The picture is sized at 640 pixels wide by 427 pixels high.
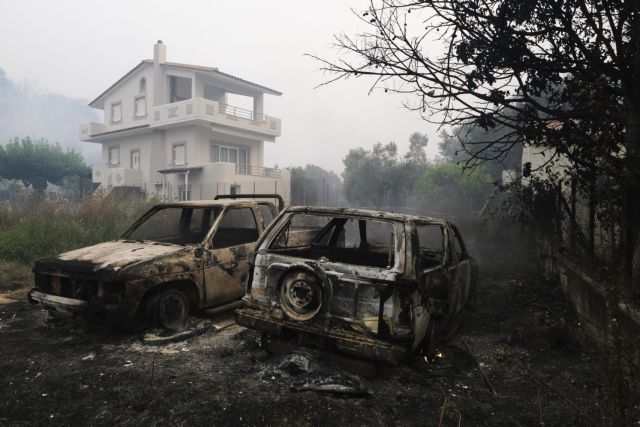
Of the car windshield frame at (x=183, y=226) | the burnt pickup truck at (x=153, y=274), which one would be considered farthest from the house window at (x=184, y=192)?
the burnt pickup truck at (x=153, y=274)

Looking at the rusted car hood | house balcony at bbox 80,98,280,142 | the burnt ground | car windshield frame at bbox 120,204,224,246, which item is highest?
house balcony at bbox 80,98,280,142

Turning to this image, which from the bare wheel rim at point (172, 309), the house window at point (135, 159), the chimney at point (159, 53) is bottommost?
the bare wheel rim at point (172, 309)

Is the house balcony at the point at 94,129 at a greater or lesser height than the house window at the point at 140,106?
lesser

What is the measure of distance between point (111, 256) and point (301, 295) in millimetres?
2565

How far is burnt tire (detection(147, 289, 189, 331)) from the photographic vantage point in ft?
15.9

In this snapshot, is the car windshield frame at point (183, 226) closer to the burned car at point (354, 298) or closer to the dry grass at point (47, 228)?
the burned car at point (354, 298)

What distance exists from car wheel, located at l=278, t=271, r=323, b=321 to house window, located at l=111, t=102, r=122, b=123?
30212 mm

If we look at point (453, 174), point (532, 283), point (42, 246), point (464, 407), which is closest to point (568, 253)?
point (532, 283)

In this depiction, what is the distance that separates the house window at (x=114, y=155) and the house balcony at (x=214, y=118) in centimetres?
562

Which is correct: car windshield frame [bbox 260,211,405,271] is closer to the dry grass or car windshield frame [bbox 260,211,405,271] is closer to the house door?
the house door

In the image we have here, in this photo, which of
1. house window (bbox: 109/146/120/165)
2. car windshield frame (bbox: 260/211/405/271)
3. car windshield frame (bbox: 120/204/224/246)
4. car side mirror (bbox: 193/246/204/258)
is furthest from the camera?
house window (bbox: 109/146/120/165)

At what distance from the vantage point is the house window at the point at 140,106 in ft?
92.0

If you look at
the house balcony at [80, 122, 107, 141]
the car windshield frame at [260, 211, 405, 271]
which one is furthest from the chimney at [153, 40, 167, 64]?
the car windshield frame at [260, 211, 405, 271]

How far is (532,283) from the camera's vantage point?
7305mm
